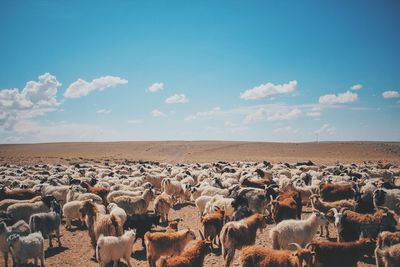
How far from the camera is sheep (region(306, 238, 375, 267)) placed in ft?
20.7

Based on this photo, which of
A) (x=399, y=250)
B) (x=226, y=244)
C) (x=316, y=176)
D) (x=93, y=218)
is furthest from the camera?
(x=316, y=176)

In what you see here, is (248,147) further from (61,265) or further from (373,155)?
(61,265)

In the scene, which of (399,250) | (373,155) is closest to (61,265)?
(399,250)

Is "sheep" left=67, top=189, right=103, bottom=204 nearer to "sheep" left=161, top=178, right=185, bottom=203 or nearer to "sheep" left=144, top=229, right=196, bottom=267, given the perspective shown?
"sheep" left=161, top=178, right=185, bottom=203

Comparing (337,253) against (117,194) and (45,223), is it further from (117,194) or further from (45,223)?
(117,194)

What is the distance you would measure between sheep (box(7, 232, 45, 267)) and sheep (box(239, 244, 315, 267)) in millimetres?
5247

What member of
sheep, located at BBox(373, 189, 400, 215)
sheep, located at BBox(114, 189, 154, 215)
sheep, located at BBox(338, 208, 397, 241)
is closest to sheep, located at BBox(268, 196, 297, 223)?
sheep, located at BBox(338, 208, 397, 241)

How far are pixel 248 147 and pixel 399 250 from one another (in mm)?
88708

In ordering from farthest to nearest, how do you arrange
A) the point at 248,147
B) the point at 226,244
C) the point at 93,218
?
the point at 248,147 < the point at 93,218 < the point at 226,244

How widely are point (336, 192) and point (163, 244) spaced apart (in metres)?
9.55

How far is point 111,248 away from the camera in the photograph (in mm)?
7547

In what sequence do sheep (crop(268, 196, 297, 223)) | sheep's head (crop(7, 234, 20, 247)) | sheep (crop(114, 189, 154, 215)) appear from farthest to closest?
sheep (crop(114, 189, 154, 215)), sheep (crop(268, 196, 297, 223)), sheep's head (crop(7, 234, 20, 247))

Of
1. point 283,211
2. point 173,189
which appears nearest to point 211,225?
point 283,211

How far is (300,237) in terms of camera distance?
7969 millimetres
